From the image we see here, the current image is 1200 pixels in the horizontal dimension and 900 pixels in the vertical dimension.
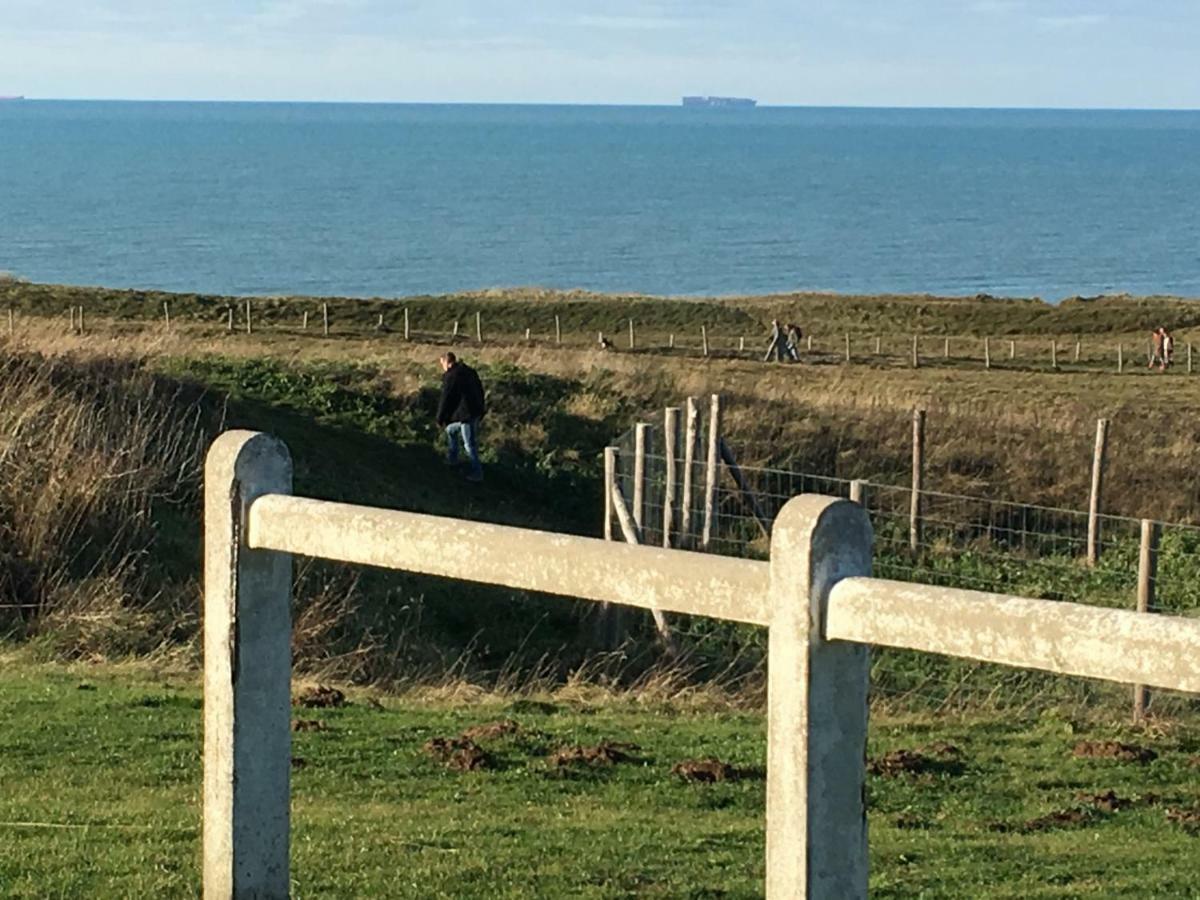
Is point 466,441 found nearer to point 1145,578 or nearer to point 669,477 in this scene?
point 669,477

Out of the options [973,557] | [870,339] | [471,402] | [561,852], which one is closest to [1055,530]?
[973,557]

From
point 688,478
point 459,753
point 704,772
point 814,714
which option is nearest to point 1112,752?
point 704,772

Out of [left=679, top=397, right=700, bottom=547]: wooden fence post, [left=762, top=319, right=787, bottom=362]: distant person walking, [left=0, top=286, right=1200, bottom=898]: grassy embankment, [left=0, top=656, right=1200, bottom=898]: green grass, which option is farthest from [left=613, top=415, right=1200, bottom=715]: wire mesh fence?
[left=762, top=319, right=787, bottom=362]: distant person walking

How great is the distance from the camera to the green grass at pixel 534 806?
20.7 feet

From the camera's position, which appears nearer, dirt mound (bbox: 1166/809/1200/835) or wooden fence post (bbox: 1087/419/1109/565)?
dirt mound (bbox: 1166/809/1200/835)

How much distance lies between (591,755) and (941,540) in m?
13.7

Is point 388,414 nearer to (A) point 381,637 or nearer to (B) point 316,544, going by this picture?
(A) point 381,637

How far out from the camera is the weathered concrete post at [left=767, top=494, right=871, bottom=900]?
10.8 ft

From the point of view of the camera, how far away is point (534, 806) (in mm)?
8070

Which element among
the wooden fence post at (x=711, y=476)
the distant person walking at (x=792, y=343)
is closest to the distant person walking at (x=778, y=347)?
the distant person walking at (x=792, y=343)

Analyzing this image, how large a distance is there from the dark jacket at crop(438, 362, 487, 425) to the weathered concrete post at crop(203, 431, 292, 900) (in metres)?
18.0

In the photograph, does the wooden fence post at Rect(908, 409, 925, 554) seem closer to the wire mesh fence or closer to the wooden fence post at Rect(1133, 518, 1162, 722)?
the wire mesh fence

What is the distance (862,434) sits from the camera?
88.4 ft

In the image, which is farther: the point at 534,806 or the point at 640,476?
the point at 640,476
